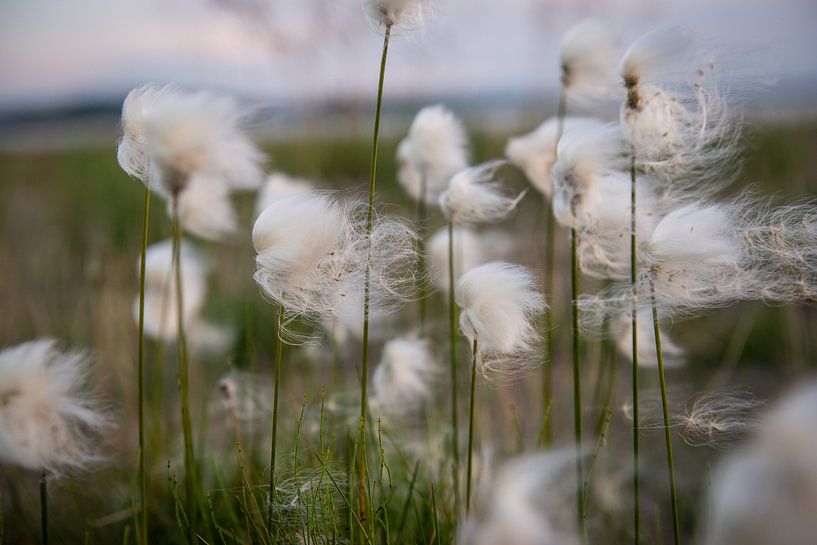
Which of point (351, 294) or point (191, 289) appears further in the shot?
point (191, 289)

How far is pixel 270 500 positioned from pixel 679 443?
5.83 feet

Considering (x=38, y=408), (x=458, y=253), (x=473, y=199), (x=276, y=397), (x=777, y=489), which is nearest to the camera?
(x=777, y=489)

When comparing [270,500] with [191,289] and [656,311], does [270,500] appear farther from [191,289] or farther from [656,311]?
[191,289]

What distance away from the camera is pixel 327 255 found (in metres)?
0.87

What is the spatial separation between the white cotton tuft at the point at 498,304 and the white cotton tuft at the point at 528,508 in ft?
0.83

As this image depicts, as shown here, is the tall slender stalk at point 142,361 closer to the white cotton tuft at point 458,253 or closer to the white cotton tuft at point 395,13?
the white cotton tuft at point 395,13

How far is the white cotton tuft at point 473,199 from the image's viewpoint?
1.16 meters

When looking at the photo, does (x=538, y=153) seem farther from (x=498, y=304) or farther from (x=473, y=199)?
(x=498, y=304)

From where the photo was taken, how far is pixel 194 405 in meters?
2.33

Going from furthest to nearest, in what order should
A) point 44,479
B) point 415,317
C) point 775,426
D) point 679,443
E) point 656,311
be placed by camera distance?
1. point 415,317
2. point 679,443
3. point 44,479
4. point 656,311
5. point 775,426

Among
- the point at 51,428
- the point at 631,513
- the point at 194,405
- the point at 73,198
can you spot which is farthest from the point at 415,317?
the point at 73,198

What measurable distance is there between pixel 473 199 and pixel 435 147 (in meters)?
0.30

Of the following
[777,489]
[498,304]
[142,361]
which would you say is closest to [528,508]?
[777,489]

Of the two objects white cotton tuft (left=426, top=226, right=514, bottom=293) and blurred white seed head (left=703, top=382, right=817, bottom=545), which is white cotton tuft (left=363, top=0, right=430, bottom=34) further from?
blurred white seed head (left=703, top=382, right=817, bottom=545)
